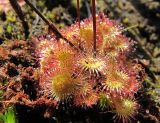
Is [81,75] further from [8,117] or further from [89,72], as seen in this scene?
[8,117]

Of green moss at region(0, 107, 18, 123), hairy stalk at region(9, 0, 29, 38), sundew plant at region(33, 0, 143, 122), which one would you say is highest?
hairy stalk at region(9, 0, 29, 38)

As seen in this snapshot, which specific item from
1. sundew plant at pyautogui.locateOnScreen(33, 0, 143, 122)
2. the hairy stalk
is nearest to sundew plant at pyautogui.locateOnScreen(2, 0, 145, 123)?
sundew plant at pyautogui.locateOnScreen(33, 0, 143, 122)

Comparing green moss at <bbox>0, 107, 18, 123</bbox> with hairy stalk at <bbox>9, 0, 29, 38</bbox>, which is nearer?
green moss at <bbox>0, 107, 18, 123</bbox>

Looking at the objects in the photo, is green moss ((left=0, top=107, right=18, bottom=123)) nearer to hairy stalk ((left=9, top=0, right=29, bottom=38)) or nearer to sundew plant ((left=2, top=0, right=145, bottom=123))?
sundew plant ((left=2, top=0, right=145, bottom=123))

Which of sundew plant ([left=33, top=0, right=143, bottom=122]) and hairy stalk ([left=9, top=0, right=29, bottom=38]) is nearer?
sundew plant ([left=33, top=0, right=143, bottom=122])

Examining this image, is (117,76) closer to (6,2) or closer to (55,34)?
(55,34)

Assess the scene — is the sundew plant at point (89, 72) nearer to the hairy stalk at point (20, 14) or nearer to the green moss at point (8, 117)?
the green moss at point (8, 117)

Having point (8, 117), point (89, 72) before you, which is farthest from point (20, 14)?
point (8, 117)

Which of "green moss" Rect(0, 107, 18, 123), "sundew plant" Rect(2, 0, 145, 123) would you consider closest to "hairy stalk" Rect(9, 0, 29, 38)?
"sundew plant" Rect(2, 0, 145, 123)

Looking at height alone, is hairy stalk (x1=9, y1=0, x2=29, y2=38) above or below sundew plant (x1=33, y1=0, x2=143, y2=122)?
above
